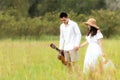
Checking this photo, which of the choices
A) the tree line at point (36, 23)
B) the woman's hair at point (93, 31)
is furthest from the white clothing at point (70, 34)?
the tree line at point (36, 23)

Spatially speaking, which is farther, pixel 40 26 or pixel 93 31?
pixel 40 26

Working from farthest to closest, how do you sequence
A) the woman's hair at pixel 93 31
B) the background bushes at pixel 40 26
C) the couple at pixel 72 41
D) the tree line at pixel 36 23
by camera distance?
the tree line at pixel 36 23
the background bushes at pixel 40 26
the couple at pixel 72 41
the woman's hair at pixel 93 31

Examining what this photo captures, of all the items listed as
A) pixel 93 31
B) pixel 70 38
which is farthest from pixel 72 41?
pixel 93 31

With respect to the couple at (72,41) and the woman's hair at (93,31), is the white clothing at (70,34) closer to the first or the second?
the couple at (72,41)

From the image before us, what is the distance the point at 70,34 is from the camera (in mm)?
9758

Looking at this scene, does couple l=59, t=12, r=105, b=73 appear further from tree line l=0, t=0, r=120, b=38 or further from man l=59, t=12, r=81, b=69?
tree line l=0, t=0, r=120, b=38

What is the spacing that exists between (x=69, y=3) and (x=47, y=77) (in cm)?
4351

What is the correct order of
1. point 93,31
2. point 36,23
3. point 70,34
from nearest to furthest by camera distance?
point 93,31
point 70,34
point 36,23

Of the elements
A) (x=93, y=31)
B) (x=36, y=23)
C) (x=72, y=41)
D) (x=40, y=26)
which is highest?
(x=36, y=23)

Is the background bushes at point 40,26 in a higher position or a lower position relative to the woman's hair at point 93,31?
higher

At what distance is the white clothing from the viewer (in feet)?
31.8

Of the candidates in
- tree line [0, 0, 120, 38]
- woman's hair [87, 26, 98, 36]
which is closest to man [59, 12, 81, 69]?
woman's hair [87, 26, 98, 36]

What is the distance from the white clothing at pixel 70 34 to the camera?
970 cm

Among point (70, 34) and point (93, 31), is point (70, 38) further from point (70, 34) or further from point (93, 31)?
point (93, 31)
